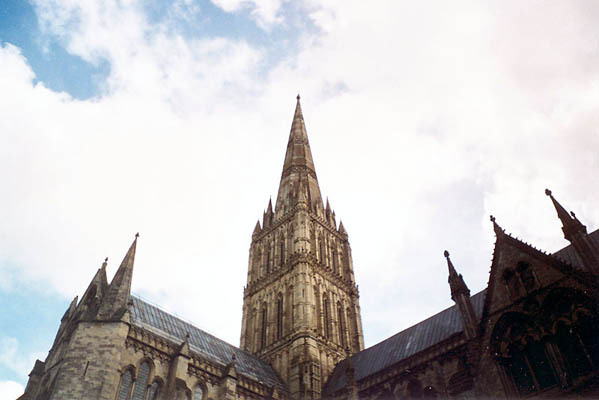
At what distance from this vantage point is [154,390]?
942 inches

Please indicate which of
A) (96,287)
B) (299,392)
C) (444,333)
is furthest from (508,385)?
(96,287)

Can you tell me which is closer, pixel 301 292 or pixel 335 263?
pixel 301 292

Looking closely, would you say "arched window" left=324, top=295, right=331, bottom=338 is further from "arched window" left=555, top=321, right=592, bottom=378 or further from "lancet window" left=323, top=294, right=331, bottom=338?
"arched window" left=555, top=321, right=592, bottom=378

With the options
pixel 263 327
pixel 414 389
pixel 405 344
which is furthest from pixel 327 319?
pixel 414 389

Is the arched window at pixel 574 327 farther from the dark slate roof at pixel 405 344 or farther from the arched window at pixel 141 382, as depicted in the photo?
the arched window at pixel 141 382

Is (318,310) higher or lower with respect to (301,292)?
lower

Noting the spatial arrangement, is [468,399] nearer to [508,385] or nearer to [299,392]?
[508,385]

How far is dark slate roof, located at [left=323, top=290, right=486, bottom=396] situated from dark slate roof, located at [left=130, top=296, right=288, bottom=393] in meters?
4.61

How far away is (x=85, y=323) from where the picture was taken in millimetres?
22969

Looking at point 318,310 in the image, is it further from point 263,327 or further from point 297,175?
point 297,175

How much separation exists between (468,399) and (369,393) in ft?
24.2

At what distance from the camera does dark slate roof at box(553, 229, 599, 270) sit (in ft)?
66.3

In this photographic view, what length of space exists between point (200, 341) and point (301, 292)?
31.1ft

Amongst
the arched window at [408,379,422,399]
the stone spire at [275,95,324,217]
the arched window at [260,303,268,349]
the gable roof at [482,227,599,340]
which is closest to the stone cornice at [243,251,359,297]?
the arched window at [260,303,268,349]
